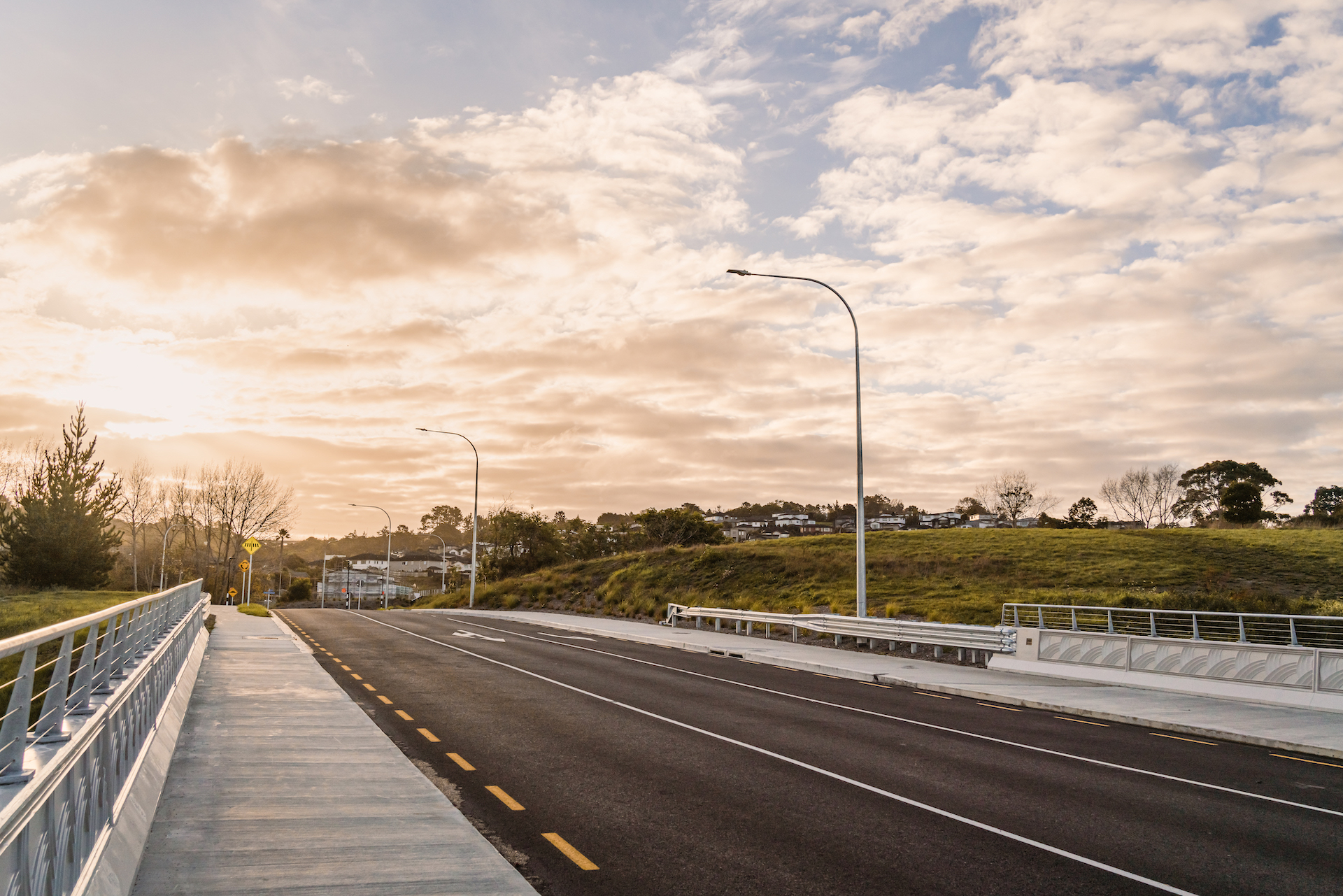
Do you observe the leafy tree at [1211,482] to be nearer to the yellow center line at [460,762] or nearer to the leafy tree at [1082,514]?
the leafy tree at [1082,514]

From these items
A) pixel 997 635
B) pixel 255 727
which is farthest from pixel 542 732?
pixel 997 635

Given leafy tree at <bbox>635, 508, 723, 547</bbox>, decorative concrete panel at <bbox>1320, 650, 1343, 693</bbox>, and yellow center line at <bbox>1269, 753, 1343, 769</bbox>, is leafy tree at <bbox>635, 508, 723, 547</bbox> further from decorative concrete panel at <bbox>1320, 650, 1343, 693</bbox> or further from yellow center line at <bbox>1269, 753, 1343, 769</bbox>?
yellow center line at <bbox>1269, 753, 1343, 769</bbox>

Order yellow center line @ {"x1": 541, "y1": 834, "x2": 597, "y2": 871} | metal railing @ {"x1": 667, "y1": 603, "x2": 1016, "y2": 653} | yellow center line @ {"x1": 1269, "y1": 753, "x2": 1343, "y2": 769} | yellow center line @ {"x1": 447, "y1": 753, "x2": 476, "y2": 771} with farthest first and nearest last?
1. metal railing @ {"x1": 667, "y1": 603, "x2": 1016, "y2": 653}
2. yellow center line @ {"x1": 1269, "y1": 753, "x2": 1343, "y2": 769}
3. yellow center line @ {"x1": 447, "y1": 753, "x2": 476, "y2": 771}
4. yellow center line @ {"x1": 541, "y1": 834, "x2": 597, "y2": 871}

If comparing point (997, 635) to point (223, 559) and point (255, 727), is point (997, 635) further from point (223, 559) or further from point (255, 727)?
point (223, 559)

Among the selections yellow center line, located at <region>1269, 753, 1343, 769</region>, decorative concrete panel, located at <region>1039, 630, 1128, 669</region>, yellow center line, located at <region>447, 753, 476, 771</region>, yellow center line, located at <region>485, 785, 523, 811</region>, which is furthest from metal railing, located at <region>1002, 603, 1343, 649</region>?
yellow center line, located at <region>485, 785, 523, 811</region>

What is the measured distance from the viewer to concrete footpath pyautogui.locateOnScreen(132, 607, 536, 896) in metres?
5.86

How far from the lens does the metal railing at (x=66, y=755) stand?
3.69 meters

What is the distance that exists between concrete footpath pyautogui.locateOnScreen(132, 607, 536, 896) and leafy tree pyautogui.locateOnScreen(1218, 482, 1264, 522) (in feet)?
277

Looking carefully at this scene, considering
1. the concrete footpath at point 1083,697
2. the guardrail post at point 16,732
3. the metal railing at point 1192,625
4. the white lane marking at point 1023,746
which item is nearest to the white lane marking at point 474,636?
the concrete footpath at point 1083,697

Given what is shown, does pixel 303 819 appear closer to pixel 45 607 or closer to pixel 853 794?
pixel 853 794

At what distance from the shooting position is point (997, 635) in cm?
2111

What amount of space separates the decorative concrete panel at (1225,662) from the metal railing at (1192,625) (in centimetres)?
79

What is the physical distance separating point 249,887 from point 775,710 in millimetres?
9985

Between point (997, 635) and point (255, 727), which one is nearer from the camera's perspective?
point (255, 727)
